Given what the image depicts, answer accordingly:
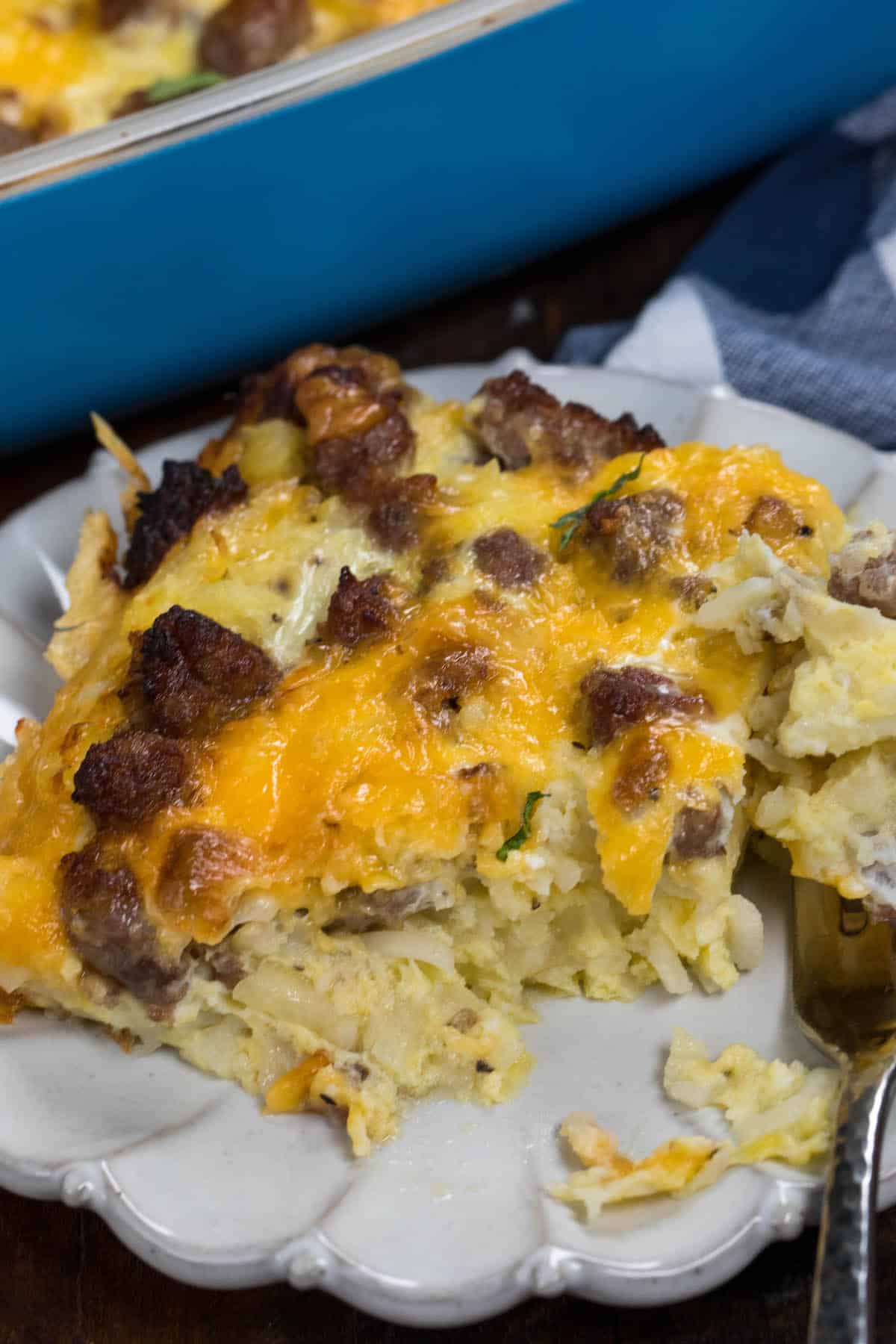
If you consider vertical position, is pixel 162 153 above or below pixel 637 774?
above

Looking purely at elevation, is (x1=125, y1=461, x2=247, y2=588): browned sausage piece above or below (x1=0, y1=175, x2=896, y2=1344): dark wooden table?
above

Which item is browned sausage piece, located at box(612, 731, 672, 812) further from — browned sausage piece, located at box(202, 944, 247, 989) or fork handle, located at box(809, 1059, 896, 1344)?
browned sausage piece, located at box(202, 944, 247, 989)

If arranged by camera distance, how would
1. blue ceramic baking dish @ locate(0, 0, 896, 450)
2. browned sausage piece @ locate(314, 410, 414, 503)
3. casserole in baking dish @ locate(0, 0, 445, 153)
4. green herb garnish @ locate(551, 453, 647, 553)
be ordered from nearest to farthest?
1. green herb garnish @ locate(551, 453, 647, 553)
2. browned sausage piece @ locate(314, 410, 414, 503)
3. blue ceramic baking dish @ locate(0, 0, 896, 450)
4. casserole in baking dish @ locate(0, 0, 445, 153)

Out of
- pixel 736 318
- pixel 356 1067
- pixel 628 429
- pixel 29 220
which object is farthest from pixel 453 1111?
pixel 736 318

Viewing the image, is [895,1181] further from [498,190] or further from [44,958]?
[498,190]

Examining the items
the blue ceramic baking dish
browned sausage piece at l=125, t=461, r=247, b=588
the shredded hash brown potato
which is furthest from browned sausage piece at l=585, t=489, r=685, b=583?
the blue ceramic baking dish

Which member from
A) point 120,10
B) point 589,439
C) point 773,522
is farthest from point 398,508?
point 120,10

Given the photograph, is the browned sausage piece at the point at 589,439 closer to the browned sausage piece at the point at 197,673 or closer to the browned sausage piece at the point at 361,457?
the browned sausage piece at the point at 361,457
